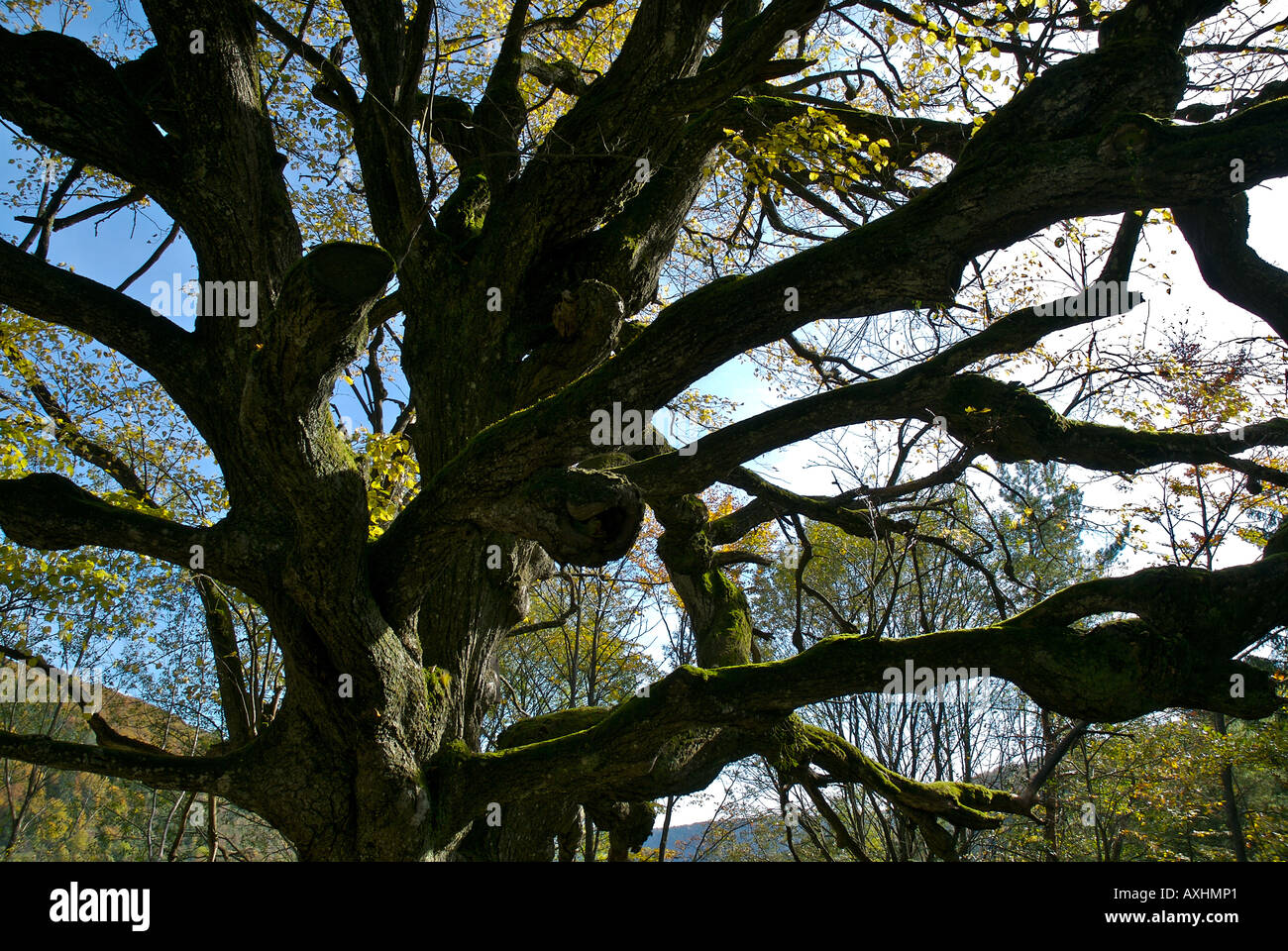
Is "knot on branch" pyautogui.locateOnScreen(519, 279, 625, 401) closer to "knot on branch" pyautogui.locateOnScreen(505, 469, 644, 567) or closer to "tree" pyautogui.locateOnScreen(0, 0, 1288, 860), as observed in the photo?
"tree" pyautogui.locateOnScreen(0, 0, 1288, 860)

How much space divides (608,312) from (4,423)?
6.28m

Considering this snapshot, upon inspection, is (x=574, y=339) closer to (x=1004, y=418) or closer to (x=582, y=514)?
(x=582, y=514)

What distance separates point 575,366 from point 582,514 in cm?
228

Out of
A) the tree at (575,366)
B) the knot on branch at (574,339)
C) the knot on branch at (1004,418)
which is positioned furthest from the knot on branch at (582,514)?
the knot on branch at (1004,418)

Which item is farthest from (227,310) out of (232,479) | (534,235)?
(534,235)

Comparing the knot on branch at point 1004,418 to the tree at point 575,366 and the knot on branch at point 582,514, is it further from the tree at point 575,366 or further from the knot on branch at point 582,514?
the knot on branch at point 582,514

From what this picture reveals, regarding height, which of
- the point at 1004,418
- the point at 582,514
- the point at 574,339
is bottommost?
the point at 582,514

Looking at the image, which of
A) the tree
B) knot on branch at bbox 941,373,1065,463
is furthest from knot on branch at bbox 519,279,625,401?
knot on branch at bbox 941,373,1065,463

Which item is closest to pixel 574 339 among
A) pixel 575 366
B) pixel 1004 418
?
pixel 575 366

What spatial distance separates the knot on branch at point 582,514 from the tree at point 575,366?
0.02 metres

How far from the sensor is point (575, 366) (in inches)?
208

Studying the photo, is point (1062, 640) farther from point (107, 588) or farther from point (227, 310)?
point (107, 588)

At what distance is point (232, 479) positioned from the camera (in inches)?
165

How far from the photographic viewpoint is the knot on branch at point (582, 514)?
3186 mm
